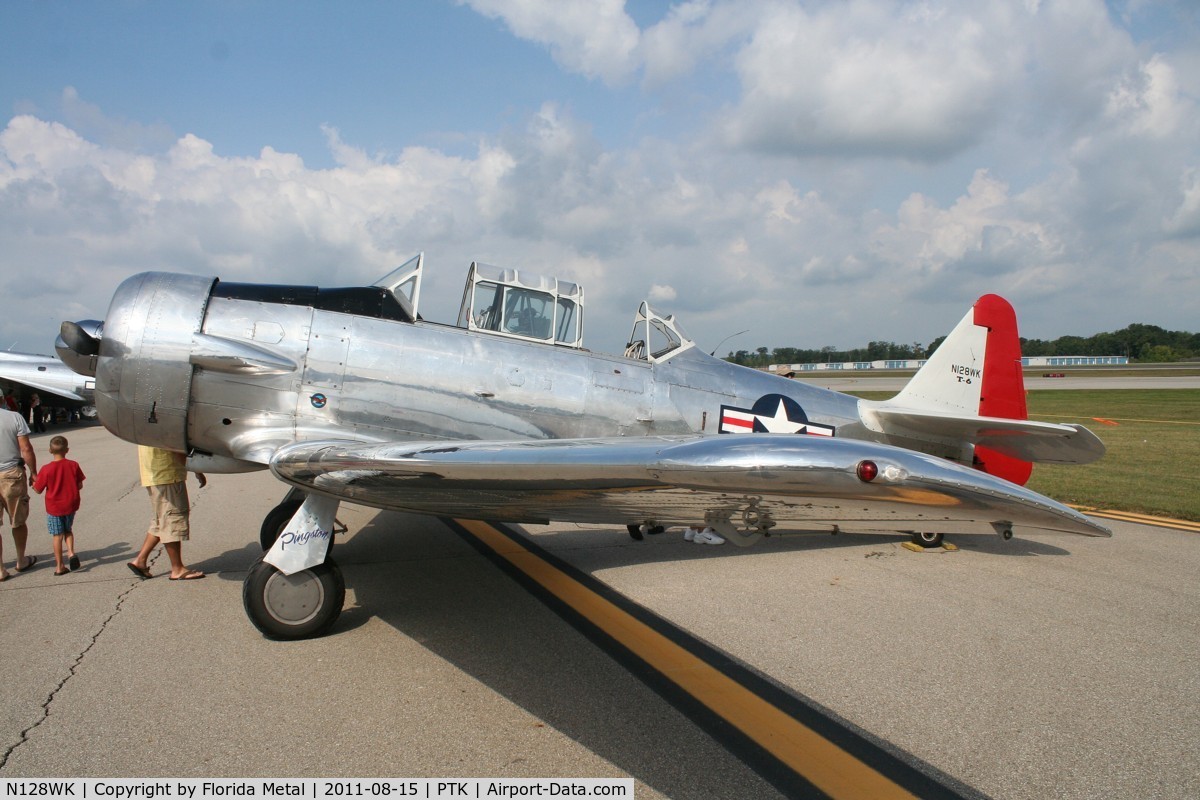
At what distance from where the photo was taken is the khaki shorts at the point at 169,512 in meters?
5.23

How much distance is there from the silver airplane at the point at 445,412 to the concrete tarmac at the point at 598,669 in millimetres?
Answer: 721

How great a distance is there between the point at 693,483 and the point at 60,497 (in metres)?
5.72

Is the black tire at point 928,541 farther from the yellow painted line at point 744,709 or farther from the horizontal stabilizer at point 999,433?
the yellow painted line at point 744,709

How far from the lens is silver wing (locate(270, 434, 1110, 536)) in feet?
6.95

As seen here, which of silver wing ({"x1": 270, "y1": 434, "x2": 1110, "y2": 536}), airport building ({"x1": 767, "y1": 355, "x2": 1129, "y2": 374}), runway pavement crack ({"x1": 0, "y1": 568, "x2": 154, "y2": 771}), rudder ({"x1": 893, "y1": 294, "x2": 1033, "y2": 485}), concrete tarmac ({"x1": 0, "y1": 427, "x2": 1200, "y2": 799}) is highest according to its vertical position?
airport building ({"x1": 767, "y1": 355, "x2": 1129, "y2": 374})

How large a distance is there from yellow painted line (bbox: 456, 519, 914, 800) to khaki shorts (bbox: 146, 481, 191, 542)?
9.49 feet

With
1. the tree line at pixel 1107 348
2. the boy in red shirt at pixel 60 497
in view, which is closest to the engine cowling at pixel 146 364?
the boy in red shirt at pixel 60 497

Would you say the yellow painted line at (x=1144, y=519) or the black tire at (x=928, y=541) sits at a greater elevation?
the yellow painted line at (x=1144, y=519)

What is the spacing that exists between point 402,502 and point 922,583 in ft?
13.4

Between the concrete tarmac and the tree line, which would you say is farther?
the tree line

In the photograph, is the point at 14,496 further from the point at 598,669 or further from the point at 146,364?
the point at 598,669

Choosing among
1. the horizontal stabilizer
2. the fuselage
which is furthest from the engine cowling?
the horizontal stabilizer

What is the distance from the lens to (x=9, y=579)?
215 inches

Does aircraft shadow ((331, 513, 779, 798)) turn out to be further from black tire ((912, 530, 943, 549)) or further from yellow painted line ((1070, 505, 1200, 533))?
yellow painted line ((1070, 505, 1200, 533))
